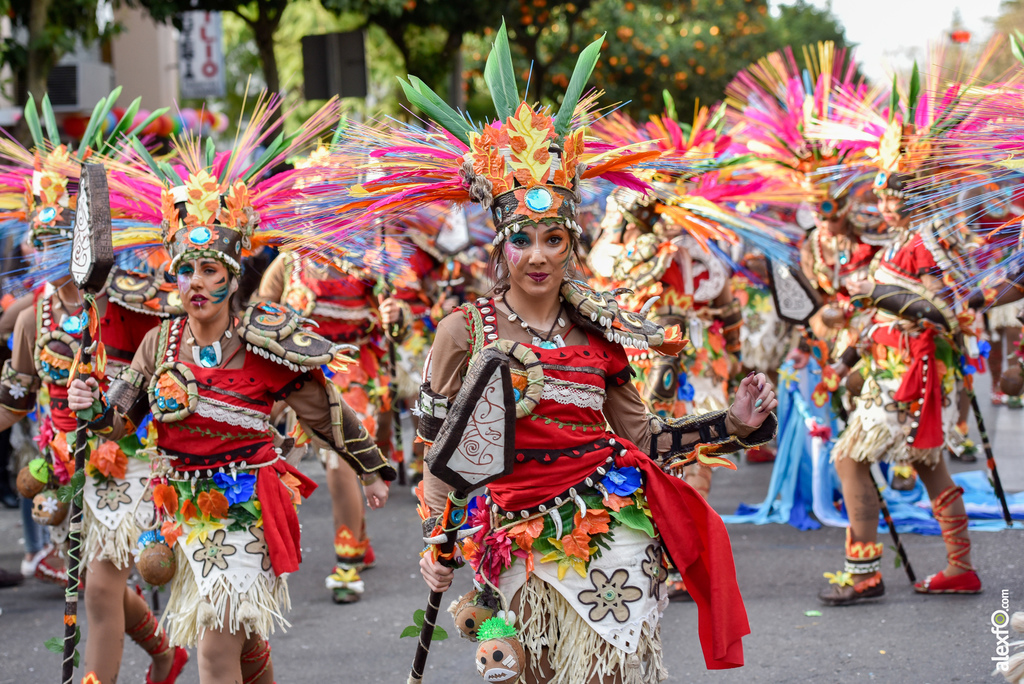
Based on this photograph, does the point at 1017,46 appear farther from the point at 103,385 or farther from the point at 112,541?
the point at 112,541

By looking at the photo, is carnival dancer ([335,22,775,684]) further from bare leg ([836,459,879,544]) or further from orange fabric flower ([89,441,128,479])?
bare leg ([836,459,879,544])

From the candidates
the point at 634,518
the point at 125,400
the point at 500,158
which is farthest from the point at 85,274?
the point at 634,518

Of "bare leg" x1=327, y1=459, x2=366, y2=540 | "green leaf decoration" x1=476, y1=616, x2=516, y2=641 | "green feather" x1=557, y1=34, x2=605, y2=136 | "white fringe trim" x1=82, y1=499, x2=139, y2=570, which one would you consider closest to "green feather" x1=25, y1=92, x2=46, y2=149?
"white fringe trim" x1=82, y1=499, x2=139, y2=570

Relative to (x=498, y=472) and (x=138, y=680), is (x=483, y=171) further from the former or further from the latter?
(x=138, y=680)

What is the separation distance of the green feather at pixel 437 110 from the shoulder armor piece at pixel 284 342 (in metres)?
0.94

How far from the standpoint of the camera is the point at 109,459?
14.6 feet

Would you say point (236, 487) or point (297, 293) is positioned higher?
point (297, 293)

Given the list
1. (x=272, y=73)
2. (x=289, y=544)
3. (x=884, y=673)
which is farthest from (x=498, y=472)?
(x=272, y=73)

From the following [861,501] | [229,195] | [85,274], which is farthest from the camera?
[861,501]

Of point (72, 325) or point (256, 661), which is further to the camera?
point (72, 325)

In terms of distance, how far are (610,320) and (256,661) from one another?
1.95 m

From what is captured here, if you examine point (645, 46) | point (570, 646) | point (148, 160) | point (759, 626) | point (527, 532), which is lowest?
point (759, 626)

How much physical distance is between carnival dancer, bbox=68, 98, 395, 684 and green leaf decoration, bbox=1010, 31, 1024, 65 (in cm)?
272

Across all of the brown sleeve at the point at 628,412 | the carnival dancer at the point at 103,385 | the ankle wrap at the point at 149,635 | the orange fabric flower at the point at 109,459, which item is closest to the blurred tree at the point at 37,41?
the carnival dancer at the point at 103,385
